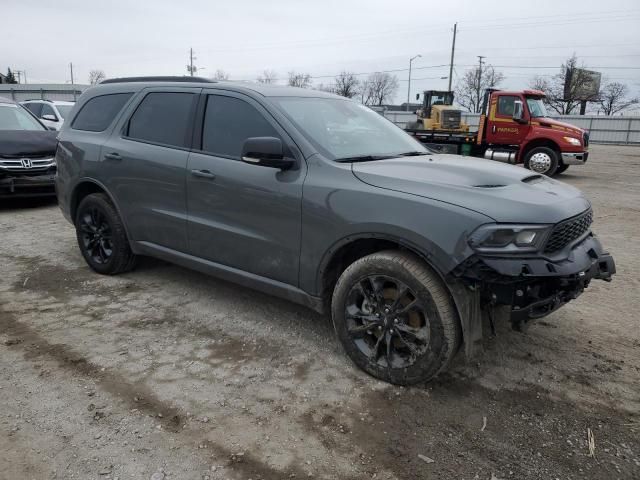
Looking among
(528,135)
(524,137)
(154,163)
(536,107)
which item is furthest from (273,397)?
(536,107)

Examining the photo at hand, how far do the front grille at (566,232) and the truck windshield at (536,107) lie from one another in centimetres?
1286

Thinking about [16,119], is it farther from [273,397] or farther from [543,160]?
[543,160]

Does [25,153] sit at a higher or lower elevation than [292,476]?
higher

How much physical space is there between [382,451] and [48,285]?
12.2ft

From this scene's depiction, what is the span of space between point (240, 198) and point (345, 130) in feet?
3.15

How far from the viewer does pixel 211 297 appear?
4.59m

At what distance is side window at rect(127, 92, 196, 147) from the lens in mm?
4211

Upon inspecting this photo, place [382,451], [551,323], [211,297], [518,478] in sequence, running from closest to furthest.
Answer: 1. [518,478]
2. [382,451]
3. [551,323]
4. [211,297]

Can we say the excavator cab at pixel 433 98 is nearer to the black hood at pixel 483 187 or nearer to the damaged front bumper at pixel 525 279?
the black hood at pixel 483 187

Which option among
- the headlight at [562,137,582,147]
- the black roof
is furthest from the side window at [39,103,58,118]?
the headlight at [562,137,582,147]

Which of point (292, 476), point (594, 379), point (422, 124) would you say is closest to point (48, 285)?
point (292, 476)

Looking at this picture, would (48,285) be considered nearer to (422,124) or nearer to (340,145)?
(340,145)

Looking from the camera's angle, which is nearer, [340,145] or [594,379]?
[594,379]

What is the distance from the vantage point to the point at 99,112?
5.07 meters
